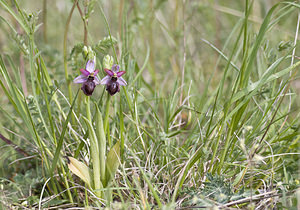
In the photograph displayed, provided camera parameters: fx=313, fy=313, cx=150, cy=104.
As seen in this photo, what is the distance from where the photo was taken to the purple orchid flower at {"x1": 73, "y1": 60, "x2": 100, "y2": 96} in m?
1.40

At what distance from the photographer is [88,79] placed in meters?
1.42

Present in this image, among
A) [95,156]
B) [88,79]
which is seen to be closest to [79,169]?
[95,156]

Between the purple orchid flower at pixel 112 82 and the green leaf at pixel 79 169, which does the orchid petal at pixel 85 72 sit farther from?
the green leaf at pixel 79 169

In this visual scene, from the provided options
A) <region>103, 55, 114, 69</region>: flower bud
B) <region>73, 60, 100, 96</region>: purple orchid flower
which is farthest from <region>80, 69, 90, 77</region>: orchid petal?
<region>103, 55, 114, 69</region>: flower bud

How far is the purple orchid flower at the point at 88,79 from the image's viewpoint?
140 centimetres

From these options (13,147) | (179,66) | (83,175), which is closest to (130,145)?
(83,175)

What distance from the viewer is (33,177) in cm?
186

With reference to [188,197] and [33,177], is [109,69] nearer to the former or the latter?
[188,197]

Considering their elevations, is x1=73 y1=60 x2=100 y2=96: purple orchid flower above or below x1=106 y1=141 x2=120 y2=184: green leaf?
above

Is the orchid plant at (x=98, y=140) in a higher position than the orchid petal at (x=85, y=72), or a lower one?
lower

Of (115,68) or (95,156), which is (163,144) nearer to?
(95,156)

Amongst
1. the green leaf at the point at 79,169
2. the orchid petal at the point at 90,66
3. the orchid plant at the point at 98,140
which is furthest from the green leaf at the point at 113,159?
the orchid petal at the point at 90,66

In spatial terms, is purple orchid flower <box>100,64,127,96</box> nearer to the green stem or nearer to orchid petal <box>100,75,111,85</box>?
orchid petal <box>100,75,111,85</box>

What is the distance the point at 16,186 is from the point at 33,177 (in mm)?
240
